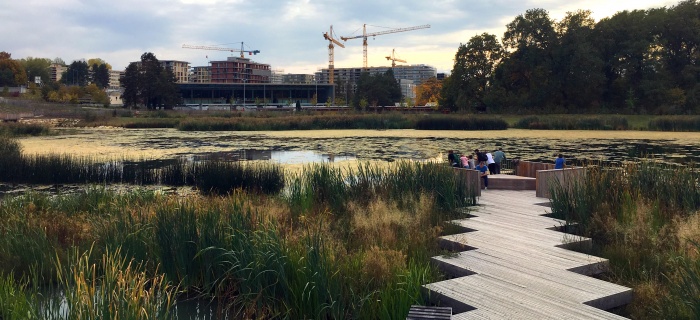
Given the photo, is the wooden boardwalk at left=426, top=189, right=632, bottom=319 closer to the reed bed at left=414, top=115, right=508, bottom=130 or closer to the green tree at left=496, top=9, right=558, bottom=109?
the reed bed at left=414, top=115, right=508, bottom=130

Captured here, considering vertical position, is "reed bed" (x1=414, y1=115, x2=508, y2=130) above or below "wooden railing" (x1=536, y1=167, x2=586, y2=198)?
above

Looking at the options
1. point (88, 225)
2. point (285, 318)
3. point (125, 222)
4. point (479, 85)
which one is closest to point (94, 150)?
point (88, 225)

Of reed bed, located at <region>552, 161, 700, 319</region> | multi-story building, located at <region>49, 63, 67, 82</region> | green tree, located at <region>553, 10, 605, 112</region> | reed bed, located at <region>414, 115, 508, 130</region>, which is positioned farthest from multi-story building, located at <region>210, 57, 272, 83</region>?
reed bed, located at <region>552, 161, 700, 319</region>

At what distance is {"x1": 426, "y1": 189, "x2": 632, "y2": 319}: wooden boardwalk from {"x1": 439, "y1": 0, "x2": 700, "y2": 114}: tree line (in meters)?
49.9

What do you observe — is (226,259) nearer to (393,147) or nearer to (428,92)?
(393,147)

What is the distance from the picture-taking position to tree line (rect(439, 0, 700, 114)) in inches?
2088

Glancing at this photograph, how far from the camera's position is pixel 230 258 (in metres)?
6.34

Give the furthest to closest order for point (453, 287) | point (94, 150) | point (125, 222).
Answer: point (94, 150), point (125, 222), point (453, 287)

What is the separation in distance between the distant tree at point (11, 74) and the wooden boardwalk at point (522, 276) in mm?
110721

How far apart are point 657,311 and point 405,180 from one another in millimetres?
5909

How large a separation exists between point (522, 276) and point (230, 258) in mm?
3244

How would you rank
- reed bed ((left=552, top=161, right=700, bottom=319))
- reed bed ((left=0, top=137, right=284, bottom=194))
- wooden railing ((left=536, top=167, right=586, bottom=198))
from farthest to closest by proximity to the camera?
reed bed ((left=0, top=137, right=284, bottom=194)) → wooden railing ((left=536, top=167, right=586, bottom=198)) → reed bed ((left=552, top=161, right=700, bottom=319))

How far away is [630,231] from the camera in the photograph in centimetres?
734

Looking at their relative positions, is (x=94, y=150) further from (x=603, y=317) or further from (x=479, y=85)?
(x=479, y=85)
